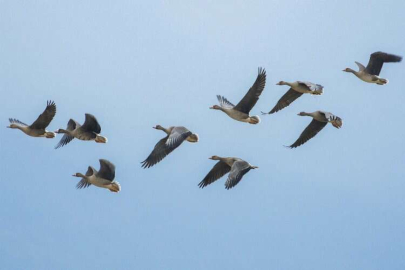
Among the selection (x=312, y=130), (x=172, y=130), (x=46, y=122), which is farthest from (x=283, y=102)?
(x=46, y=122)

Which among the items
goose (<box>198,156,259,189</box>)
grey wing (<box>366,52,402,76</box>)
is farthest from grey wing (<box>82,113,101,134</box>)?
grey wing (<box>366,52,402,76</box>)

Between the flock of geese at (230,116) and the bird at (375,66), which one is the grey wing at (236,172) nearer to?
the flock of geese at (230,116)

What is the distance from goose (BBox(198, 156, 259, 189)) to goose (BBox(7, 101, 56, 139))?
4.97m

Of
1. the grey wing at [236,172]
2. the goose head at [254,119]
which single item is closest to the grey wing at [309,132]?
the goose head at [254,119]

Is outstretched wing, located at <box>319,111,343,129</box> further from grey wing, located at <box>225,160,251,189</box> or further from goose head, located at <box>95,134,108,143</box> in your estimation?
goose head, located at <box>95,134,108,143</box>

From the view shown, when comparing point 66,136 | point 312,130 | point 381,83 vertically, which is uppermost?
point 381,83

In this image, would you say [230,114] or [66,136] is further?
[66,136]

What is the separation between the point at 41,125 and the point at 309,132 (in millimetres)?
8445

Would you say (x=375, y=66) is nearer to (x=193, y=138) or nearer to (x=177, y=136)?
(x=193, y=138)

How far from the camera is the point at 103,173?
27.6 metres

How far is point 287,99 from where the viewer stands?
31359 millimetres

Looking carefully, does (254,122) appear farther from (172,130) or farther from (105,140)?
(105,140)

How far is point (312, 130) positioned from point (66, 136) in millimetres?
8077

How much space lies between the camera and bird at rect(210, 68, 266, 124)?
90.4 feet
